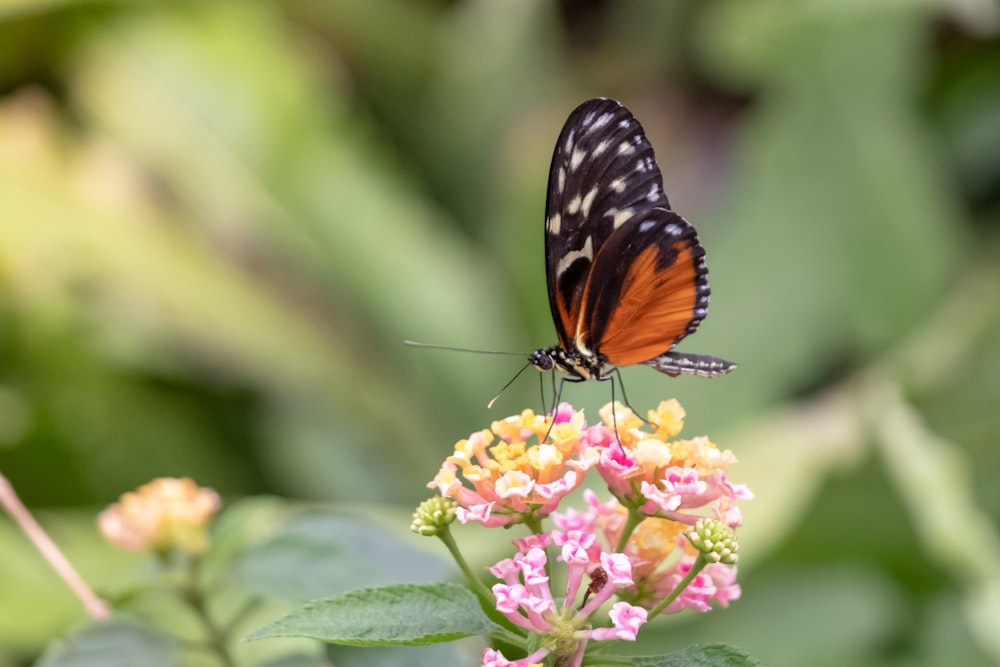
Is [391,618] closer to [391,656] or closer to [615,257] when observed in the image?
[391,656]

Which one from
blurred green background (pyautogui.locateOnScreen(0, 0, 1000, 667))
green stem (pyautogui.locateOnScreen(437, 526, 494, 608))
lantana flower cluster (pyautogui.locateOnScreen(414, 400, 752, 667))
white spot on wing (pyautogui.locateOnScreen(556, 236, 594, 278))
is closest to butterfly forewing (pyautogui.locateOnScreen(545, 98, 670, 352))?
white spot on wing (pyautogui.locateOnScreen(556, 236, 594, 278))

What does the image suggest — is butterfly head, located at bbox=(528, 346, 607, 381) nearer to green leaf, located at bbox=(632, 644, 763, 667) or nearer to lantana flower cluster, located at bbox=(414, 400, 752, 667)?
lantana flower cluster, located at bbox=(414, 400, 752, 667)

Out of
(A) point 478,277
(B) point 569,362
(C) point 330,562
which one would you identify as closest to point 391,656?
(C) point 330,562

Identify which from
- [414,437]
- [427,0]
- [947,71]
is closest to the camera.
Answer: [414,437]

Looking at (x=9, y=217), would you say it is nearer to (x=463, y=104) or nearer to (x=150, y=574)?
(x=463, y=104)

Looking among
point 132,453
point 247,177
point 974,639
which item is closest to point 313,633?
point 974,639

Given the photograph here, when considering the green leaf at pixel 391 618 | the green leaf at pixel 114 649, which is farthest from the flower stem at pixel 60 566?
the green leaf at pixel 391 618
